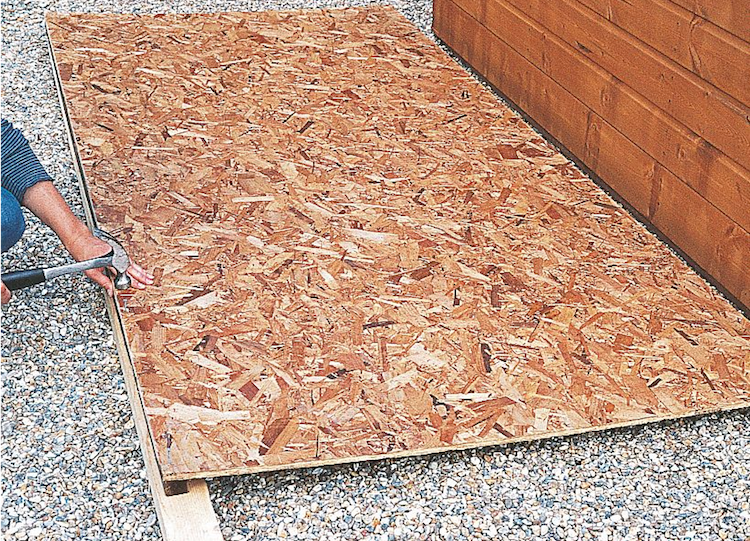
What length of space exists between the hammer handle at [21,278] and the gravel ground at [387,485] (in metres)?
0.22

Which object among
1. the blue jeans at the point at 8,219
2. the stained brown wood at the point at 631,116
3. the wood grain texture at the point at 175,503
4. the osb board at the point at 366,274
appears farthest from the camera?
the stained brown wood at the point at 631,116

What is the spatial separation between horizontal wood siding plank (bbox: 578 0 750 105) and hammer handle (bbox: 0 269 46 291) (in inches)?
84.5

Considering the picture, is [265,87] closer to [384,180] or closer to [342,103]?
[342,103]

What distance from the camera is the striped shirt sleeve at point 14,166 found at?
107 inches

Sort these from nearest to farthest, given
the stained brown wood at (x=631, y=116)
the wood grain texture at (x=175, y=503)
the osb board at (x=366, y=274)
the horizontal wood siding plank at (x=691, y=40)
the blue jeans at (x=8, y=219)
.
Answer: the wood grain texture at (x=175, y=503) < the osb board at (x=366, y=274) < the blue jeans at (x=8, y=219) < the horizontal wood siding plank at (x=691, y=40) < the stained brown wood at (x=631, y=116)

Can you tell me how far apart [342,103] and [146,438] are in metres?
2.25

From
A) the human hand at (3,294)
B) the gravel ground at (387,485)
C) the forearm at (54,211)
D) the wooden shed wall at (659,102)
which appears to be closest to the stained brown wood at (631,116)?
the wooden shed wall at (659,102)

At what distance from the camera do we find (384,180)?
3.63m

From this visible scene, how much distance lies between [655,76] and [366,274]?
49.0 inches

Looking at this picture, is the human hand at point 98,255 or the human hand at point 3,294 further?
the human hand at point 98,255

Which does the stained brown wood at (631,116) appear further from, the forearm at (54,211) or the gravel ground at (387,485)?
the forearm at (54,211)

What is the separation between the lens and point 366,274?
10.00 feet

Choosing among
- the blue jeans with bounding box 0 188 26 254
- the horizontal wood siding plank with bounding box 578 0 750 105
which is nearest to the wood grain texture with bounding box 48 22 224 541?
the blue jeans with bounding box 0 188 26 254

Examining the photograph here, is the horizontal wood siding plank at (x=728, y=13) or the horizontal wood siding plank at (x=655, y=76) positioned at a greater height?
the horizontal wood siding plank at (x=728, y=13)
